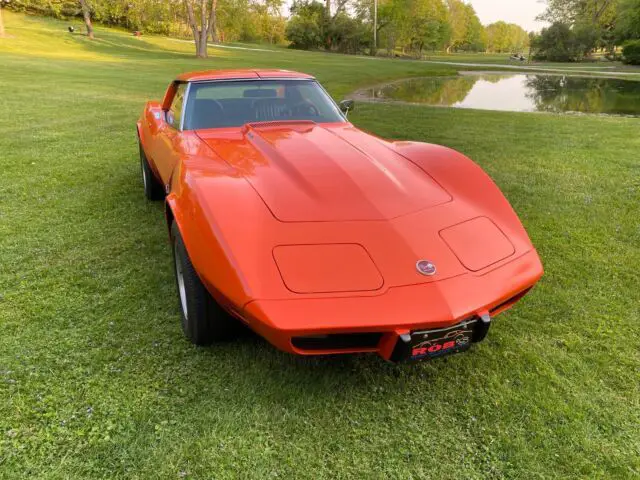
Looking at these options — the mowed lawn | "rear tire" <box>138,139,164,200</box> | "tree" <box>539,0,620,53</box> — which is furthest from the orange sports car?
"tree" <box>539,0,620,53</box>

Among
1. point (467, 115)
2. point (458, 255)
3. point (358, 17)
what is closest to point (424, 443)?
point (458, 255)

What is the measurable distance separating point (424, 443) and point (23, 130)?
8092mm

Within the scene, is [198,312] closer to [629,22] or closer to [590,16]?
[629,22]

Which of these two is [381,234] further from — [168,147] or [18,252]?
[18,252]

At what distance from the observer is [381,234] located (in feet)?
7.09

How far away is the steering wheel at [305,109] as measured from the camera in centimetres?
384

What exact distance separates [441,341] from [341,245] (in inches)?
23.6

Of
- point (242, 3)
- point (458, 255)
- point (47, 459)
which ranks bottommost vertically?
point (47, 459)

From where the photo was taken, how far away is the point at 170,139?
343 centimetres

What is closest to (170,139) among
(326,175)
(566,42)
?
(326,175)

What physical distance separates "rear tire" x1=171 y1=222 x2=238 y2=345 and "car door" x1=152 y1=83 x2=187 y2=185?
778mm

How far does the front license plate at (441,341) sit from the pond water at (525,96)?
12306mm

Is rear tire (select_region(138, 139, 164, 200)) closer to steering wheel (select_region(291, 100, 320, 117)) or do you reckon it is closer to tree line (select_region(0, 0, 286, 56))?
steering wheel (select_region(291, 100, 320, 117))

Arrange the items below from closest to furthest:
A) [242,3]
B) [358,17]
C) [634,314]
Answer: [634,314]
[242,3]
[358,17]
